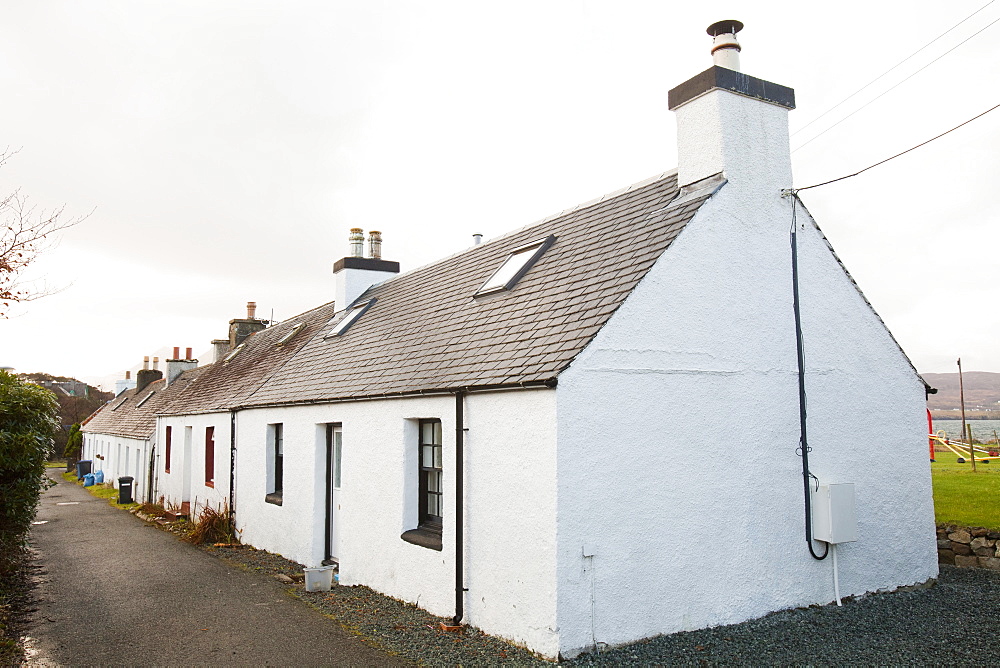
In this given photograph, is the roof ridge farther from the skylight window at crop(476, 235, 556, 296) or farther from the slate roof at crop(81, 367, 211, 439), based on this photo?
the slate roof at crop(81, 367, 211, 439)

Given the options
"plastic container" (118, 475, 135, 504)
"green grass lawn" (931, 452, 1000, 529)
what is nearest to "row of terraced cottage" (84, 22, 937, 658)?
"green grass lawn" (931, 452, 1000, 529)

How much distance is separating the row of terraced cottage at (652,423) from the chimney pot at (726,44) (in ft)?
0.13

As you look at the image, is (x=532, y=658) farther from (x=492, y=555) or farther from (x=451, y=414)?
(x=451, y=414)

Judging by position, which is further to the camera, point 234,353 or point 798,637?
point 234,353

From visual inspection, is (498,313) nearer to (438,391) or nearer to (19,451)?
(438,391)

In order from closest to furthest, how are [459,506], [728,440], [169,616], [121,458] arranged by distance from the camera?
[728,440]
[459,506]
[169,616]
[121,458]

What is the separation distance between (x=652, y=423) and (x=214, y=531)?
11514 mm

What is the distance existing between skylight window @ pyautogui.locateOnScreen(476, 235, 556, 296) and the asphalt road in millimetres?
4872

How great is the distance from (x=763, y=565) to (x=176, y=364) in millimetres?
29438

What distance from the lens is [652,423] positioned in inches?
284

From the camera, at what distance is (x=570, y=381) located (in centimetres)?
674

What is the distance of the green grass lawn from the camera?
11.5 meters

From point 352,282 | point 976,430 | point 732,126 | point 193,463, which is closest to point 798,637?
point 732,126

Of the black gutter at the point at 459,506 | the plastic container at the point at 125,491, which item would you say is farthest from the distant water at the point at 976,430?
the black gutter at the point at 459,506
